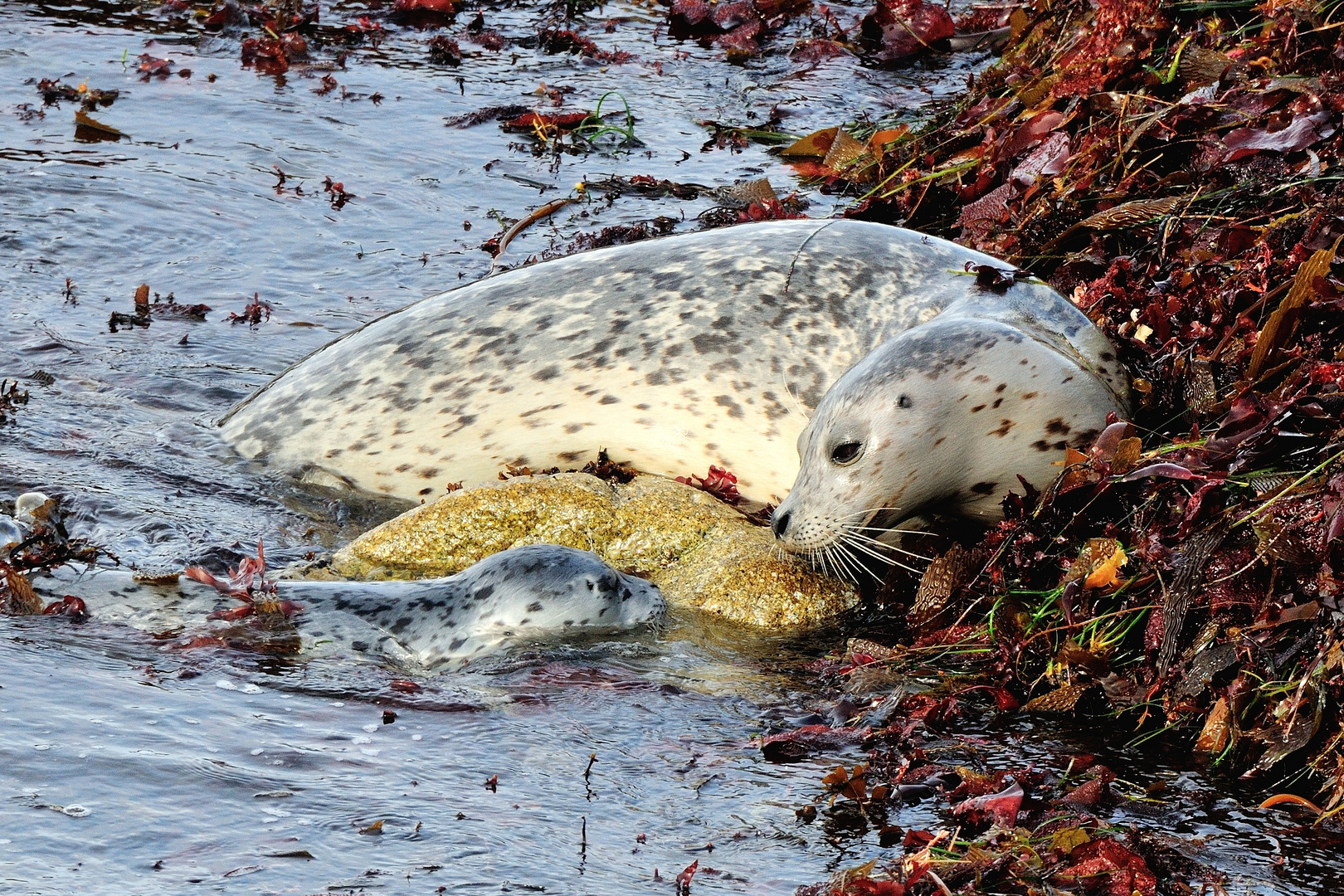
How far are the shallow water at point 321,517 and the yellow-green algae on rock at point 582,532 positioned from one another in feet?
0.92

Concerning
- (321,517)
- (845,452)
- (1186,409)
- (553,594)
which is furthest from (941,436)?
(321,517)

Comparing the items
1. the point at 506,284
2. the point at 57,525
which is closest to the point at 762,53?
the point at 506,284

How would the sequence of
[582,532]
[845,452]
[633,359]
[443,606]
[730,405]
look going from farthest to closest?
Answer: [633,359], [730,405], [582,532], [845,452], [443,606]

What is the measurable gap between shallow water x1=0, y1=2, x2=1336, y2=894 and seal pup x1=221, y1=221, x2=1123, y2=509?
0.29 metres

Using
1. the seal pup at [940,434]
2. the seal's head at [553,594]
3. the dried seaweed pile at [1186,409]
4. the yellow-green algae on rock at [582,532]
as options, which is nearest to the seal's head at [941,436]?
the seal pup at [940,434]

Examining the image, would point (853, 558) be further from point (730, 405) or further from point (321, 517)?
point (321, 517)

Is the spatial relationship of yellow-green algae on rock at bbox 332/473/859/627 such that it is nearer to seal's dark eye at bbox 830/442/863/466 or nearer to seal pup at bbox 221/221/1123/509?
seal pup at bbox 221/221/1123/509

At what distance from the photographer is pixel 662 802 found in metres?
3.50

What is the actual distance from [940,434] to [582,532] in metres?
1.26

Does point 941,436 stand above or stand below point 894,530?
above

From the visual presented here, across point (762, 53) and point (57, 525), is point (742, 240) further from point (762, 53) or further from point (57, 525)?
point (762, 53)

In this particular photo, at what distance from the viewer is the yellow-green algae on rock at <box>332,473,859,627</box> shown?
17.1 ft

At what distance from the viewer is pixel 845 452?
4.87 m

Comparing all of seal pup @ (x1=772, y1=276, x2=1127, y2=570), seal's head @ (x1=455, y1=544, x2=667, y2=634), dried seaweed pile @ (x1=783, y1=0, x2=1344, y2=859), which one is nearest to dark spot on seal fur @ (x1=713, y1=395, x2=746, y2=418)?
seal pup @ (x1=772, y1=276, x2=1127, y2=570)
